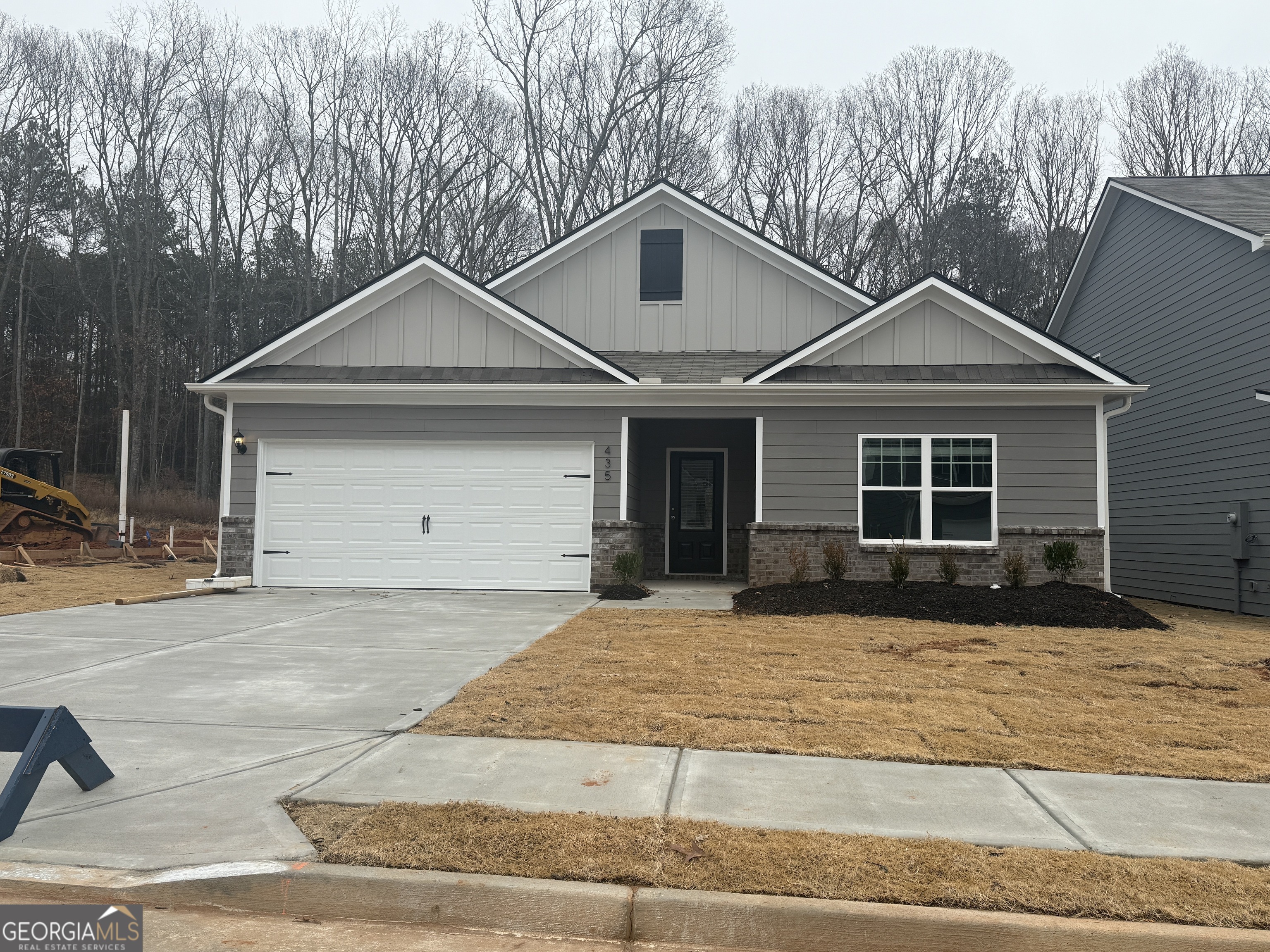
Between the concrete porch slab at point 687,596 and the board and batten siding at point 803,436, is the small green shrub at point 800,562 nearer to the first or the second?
the board and batten siding at point 803,436

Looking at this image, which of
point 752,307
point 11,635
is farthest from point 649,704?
point 752,307

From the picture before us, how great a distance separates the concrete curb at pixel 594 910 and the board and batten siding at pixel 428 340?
10.2 meters

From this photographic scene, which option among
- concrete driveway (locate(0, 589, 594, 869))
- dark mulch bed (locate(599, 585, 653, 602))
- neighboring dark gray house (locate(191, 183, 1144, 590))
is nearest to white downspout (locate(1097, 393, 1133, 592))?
neighboring dark gray house (locate(191, 183, 1144, 590))

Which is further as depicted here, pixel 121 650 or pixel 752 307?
pixel 752 307

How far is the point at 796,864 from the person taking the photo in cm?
321

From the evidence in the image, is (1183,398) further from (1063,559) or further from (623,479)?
(623,479)

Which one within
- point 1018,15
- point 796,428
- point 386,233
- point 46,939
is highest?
point 1018,15

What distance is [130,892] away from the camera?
10.2ft

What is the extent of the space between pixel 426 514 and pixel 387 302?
10.4 ft

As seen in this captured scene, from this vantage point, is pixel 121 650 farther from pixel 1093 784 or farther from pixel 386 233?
pixel 386 233

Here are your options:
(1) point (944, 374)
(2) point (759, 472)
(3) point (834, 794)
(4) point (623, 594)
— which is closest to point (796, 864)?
(3) point (834, 794)

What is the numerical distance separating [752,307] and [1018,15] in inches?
735

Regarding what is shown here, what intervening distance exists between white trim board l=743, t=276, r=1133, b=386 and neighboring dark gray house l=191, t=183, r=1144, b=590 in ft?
0.11

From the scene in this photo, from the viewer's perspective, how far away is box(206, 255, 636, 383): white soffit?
41.8 feet
